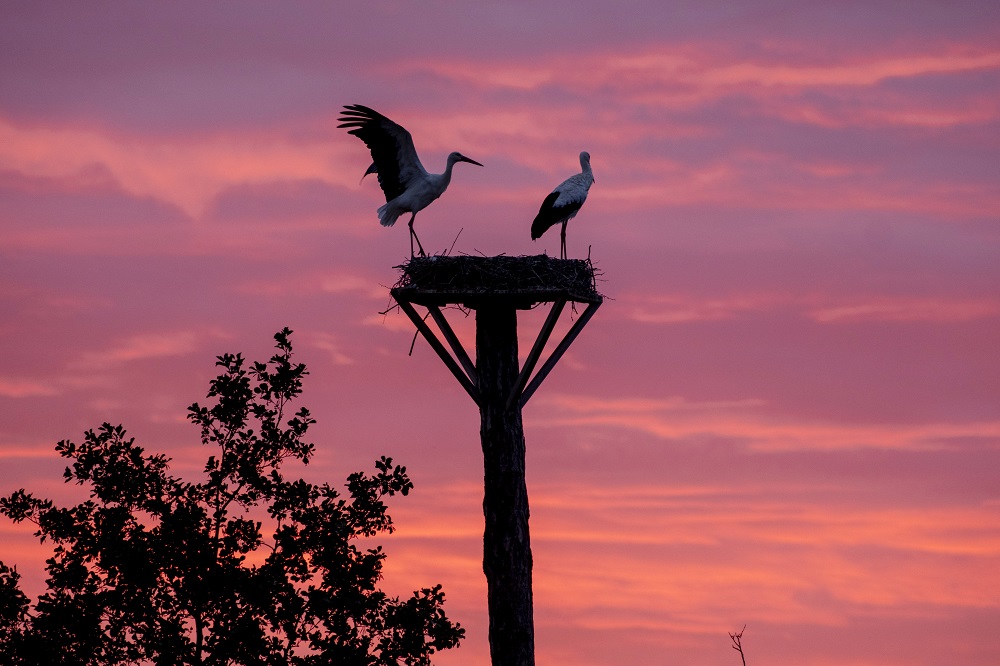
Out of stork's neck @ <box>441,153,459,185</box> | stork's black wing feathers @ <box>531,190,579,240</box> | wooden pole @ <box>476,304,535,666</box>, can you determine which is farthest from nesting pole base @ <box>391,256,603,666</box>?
stork's neck @ <box>441,153,459,185</box>

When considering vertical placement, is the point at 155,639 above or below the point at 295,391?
below

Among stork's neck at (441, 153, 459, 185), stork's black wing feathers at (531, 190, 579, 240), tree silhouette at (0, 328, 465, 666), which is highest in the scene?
stork's neck at (441, 153, 459, 185)

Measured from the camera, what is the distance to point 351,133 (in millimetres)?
20516

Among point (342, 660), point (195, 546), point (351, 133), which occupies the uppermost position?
point (351, 133)

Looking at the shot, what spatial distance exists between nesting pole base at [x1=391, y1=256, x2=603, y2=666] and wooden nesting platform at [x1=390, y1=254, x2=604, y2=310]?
0.5 inches

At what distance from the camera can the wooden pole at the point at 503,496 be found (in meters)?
17.8

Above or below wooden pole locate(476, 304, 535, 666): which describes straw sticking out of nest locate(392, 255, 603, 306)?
above

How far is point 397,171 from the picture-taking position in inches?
825

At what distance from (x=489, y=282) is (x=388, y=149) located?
350 cm

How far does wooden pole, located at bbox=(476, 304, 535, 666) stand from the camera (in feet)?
58.3

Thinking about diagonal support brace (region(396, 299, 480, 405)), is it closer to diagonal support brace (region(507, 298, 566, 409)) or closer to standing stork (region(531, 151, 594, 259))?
diagonal support brace (region(507, 298, 566, 409))

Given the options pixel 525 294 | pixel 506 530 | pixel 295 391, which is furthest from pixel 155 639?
pixel 525 294

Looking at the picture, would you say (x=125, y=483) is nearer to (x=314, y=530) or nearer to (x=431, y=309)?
(x=314, y=530)

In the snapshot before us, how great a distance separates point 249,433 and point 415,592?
274cm
